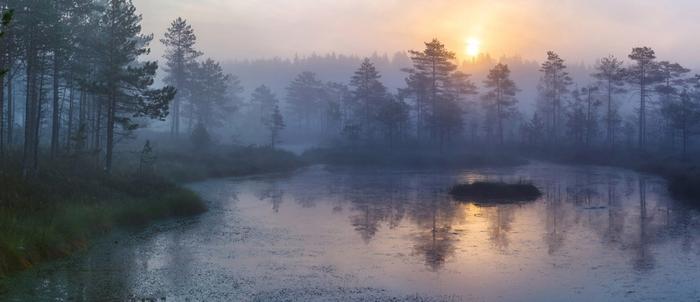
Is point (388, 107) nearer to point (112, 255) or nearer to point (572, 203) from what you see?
point (572, 203)

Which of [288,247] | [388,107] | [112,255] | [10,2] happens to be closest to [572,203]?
[288,247]

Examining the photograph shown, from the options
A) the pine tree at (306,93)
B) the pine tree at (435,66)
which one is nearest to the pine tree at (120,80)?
the pine tree at (435,66)

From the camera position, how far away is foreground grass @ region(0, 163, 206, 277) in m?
17.4

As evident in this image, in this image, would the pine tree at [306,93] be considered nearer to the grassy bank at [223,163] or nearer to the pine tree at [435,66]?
the pine tree at [435,66]

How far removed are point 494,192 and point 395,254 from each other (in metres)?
19.4

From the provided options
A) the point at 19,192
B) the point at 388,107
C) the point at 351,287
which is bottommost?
the point at 351,287

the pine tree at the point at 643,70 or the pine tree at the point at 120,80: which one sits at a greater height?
the pine tree at the point at 643,70

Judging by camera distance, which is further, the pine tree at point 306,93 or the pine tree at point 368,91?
the pine tree at point 306,93

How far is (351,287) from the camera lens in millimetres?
15617

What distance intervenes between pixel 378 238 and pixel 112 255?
971cm

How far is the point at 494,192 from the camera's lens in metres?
37.6

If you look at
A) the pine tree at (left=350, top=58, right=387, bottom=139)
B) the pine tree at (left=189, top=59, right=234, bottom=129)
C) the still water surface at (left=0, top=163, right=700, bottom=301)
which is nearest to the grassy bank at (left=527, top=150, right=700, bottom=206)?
the still water surface at (left=0, top=163, right=700, bottom=301)

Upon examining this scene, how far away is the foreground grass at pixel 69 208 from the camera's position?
17.4m

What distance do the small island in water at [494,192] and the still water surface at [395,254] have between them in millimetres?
1777
